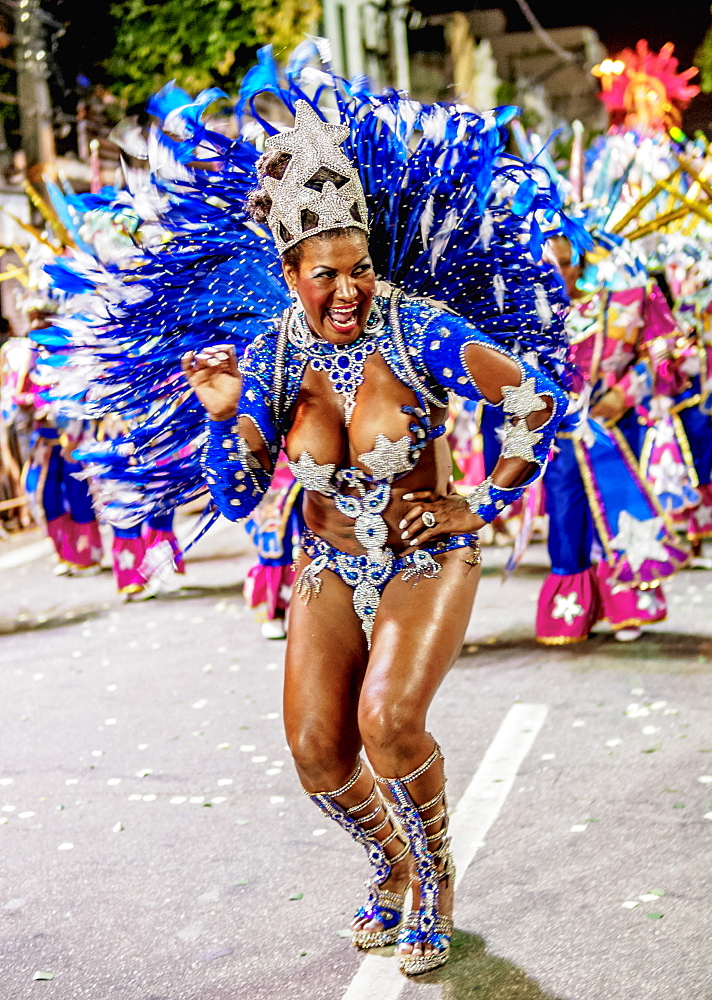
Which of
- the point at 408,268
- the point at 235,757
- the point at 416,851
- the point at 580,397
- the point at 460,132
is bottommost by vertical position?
the point at 235,757

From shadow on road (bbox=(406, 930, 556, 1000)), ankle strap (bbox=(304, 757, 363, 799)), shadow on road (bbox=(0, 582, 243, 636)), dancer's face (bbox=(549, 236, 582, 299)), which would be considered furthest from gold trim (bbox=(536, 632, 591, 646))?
ankle strap (bbox=(304, 757, 363, 799))

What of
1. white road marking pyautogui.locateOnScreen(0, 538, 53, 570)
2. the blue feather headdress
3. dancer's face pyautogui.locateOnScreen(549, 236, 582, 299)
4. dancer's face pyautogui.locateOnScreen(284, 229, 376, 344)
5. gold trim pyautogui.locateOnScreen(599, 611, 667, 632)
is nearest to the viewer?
dancer's face pyautogui.locateOnScreen(284, 229, 376, 344)

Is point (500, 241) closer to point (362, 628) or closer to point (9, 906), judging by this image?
point (362, 628)

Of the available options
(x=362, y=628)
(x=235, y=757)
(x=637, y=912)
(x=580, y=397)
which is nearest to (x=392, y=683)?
(x=362, y=628)

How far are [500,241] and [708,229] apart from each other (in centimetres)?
527

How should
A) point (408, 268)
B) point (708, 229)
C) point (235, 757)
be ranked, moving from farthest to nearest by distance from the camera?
point (708, 229), point (235, 757), point (408, 268)

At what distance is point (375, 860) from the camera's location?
3.25 meters

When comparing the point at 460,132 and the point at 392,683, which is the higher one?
the point at 460,132

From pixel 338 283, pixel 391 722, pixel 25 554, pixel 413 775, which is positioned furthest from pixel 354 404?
pixel 25 554

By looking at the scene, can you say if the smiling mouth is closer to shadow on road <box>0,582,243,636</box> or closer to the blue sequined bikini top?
the blue sequined bikini top

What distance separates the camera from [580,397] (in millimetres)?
5812

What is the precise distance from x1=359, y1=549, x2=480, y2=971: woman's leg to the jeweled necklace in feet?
1.62

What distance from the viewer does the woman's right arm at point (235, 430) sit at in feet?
10.4

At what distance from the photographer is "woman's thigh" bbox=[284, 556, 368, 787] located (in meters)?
3.04
